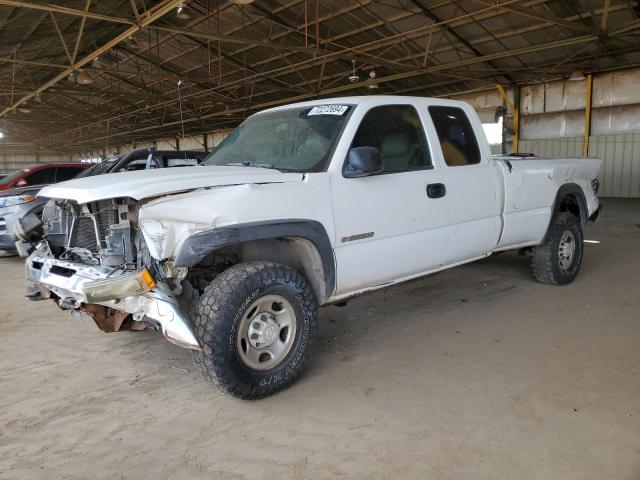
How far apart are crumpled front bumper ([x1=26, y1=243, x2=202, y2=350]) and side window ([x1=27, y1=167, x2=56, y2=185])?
670 cm

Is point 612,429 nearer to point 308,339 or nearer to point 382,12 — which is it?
point 308,339

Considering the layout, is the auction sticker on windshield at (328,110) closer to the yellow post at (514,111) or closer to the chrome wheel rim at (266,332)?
the chrome wheel rim at (266,332)

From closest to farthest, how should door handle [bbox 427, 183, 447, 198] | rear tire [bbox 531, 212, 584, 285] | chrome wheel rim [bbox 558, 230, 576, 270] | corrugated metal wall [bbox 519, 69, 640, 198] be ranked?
door handle [bbox 427, 183, 447, 198] → rear tire [bbox 531, 212, 584, 285] → chrome wheel rim [bbox 558, 230, 576, 270] → corrugated metal wall [bbox 519, 69, 640, 198]

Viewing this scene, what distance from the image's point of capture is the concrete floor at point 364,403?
2496 mm

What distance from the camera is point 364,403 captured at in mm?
A: 3105

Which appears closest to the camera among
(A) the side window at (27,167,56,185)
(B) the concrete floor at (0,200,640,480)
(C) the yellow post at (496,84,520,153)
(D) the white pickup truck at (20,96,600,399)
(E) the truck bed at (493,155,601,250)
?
(B) the concrete floor at (0,200,640,480)

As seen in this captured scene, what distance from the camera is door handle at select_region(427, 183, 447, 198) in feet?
13.0

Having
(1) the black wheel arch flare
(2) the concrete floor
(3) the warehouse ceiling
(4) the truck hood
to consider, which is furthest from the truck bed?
(3) the warehouse ceiling

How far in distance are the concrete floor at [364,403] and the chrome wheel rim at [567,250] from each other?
0.88 m

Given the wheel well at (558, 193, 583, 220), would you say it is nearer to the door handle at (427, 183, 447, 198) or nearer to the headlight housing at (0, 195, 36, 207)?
the door handle at (427, 183, 447, 198)

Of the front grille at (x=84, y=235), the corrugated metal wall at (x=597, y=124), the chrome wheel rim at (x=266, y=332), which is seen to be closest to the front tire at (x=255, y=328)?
the chrome wheel rim at (x=266, y=332)

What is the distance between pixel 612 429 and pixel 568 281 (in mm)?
3417

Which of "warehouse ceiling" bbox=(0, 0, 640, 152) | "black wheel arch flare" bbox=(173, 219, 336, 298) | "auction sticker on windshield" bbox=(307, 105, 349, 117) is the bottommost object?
"black wheel arch flare" bbox=(173, 219, 336, 298)

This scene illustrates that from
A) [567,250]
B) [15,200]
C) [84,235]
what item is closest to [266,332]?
[84,235]
